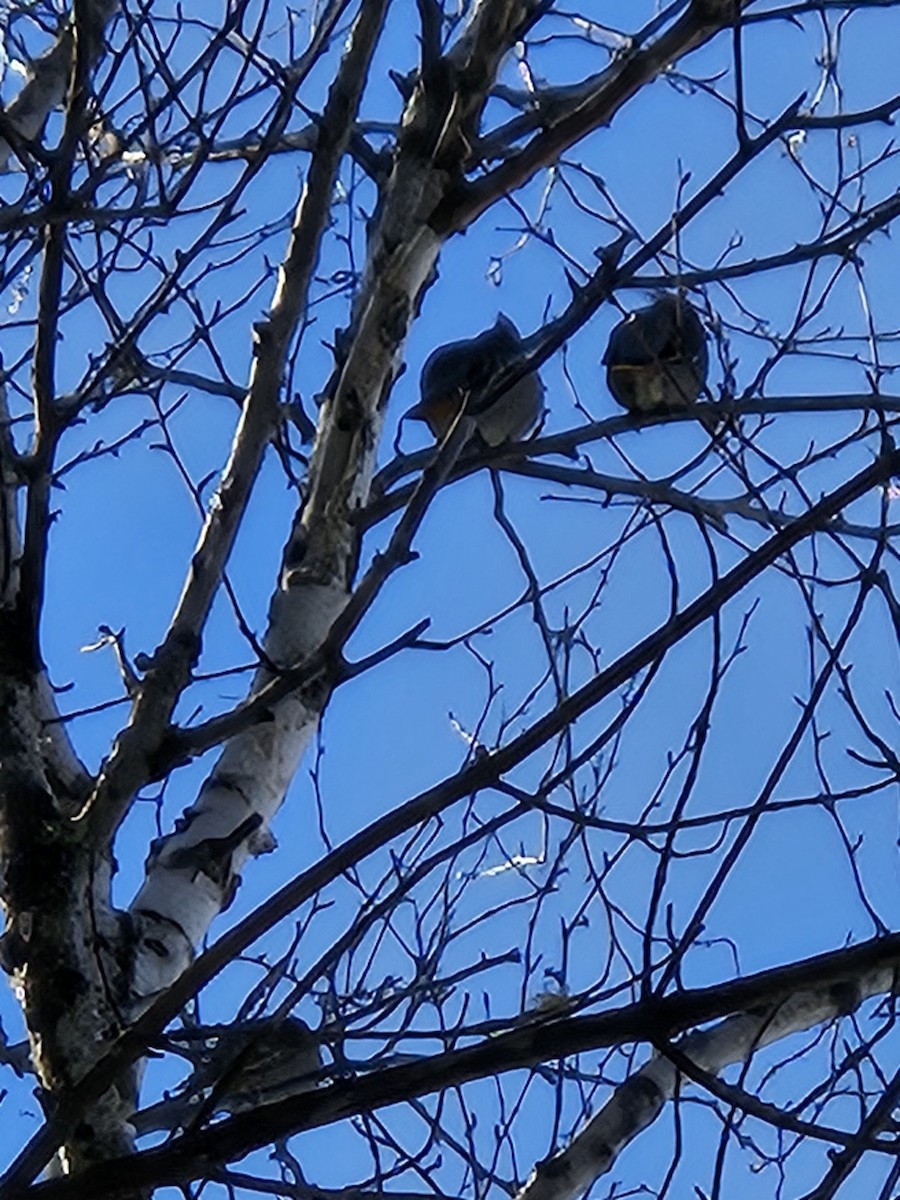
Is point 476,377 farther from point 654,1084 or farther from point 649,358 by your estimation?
point 654,1084

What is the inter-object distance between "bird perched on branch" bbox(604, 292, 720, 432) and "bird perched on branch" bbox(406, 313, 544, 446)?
16cm

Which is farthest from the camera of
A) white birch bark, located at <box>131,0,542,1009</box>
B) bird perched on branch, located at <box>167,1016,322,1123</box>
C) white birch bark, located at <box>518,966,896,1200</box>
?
white birch bark, located at <box>131,0,542,1009</box>

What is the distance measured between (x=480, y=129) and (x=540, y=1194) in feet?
5.58

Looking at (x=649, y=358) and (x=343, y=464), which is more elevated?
(x=649, y=358)

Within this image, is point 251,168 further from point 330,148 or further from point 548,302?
point 548,302

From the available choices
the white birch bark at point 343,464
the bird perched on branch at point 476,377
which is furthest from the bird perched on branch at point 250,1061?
the bird perched on branch at point 476,377

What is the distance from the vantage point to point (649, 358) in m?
3.12

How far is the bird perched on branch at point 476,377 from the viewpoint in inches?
128

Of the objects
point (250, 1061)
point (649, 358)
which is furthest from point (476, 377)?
point (250, 1061)

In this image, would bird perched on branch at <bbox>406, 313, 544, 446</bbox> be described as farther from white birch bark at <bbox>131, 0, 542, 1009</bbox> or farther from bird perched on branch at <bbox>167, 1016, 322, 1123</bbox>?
bird perched on branch at <bbox>167, 1016, 322, 1123</bbox>

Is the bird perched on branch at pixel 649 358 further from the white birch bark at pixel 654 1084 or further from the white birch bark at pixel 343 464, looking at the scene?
the white birch bark at pixel 654 1084

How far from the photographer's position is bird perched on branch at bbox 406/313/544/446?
3242 millimetres

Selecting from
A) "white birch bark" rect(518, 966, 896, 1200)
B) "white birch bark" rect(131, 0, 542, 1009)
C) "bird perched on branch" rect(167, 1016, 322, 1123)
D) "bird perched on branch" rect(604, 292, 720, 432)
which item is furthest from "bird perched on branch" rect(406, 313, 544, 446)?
"bird perched on branch" rect(167, 1016, 322, 1123)

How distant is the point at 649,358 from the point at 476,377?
0.31 metres
